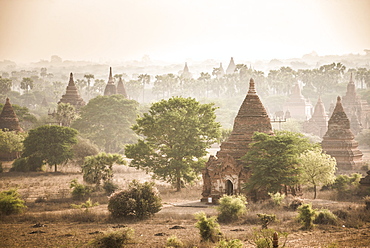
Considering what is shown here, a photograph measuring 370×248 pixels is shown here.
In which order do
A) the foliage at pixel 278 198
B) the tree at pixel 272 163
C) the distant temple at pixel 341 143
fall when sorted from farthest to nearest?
the distant temple at pixel 341 143, the tree at pixel 272 163, the foliage at pixel 278 198

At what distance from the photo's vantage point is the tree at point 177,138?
35.2 meters

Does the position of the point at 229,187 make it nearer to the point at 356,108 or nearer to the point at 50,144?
the point at 50,144

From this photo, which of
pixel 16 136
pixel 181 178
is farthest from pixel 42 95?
pixel 181 178

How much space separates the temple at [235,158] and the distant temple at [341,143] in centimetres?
1590

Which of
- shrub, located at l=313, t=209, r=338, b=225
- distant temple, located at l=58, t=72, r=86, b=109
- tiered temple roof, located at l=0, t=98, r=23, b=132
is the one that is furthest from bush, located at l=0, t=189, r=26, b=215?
distant temple, located at l=58, t=72, r=86, b=109

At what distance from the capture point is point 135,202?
25188mm

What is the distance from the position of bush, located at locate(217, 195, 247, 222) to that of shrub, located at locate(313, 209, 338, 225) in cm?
326

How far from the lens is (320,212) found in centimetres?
2319

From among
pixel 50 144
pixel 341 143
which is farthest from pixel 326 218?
pixel 50 144

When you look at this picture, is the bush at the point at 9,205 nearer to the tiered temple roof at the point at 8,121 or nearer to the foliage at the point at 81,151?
the foliage at the point at 81,151

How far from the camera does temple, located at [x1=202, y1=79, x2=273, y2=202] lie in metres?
28.6

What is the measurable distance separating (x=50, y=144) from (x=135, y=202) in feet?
67.1

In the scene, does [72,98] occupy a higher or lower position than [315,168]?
higher

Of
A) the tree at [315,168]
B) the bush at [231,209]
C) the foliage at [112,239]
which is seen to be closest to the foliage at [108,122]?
the tree at [315,168]
